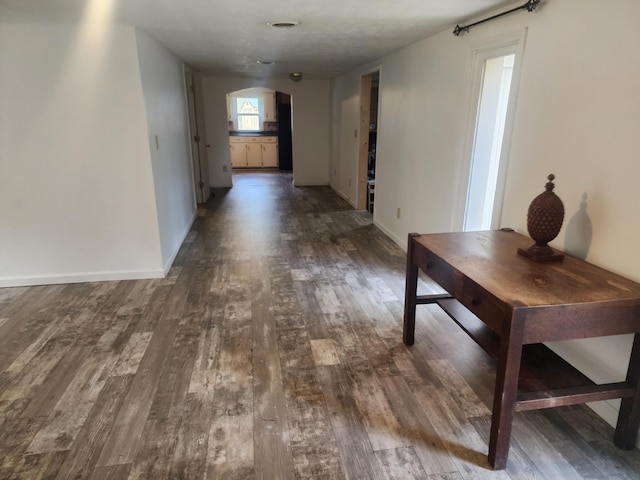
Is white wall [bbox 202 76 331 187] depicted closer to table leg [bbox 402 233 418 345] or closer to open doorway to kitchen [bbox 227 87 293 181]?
open doorway to kitchen [bbox 227 87 293 181]

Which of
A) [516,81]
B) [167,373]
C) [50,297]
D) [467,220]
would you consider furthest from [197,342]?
[516,81]

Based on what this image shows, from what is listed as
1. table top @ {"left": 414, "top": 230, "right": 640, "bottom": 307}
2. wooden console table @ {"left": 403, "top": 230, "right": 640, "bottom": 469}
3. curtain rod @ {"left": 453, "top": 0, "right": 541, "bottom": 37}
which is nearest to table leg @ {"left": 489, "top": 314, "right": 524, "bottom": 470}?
wooden console table @ {"left": 403, "top": 230, "right": 640, "bottom": 469}

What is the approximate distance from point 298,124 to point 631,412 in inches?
283

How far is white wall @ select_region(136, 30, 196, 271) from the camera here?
3283 millimetres

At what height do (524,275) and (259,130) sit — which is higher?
(259,130)

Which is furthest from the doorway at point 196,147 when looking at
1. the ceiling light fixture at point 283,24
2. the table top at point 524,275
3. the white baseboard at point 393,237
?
the table top at point 524,275

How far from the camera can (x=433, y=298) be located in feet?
7.79

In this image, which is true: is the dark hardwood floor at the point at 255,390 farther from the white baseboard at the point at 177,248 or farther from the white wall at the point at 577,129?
the white wall at the point at 577,129

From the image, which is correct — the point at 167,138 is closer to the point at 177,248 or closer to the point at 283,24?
the point at 177,248

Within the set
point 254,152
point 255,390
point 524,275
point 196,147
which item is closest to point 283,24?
point 524,275

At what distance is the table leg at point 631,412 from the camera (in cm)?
158

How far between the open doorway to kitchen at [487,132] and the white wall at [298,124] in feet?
17.7

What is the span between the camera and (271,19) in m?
2.73

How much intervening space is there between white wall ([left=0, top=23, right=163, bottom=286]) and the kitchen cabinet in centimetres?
730
